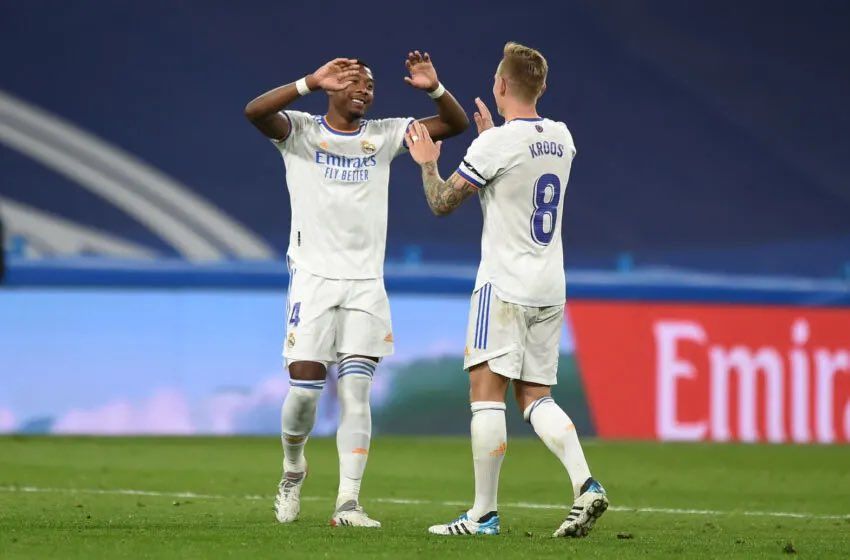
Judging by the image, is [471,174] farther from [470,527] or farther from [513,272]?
[470,527]

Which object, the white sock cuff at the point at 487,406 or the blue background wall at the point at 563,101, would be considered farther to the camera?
the blue background wall at the point at 563,101

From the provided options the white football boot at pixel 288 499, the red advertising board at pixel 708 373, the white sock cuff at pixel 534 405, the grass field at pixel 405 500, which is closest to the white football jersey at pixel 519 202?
the white sock cuff at pixel 534 405

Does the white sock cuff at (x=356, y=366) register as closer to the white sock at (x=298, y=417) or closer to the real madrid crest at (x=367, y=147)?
the white sock at (x=298, y=417)

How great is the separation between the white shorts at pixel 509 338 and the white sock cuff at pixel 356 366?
65cm

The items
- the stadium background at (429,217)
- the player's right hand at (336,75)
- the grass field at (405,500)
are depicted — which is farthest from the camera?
the stadium background at (429,217)

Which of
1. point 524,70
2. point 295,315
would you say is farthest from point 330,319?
point 524,70

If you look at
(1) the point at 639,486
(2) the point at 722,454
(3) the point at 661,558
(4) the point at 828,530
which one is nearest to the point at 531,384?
(3) the point at 661,558

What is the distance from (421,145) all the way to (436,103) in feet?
1.66

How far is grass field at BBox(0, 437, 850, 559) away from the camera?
212 inches

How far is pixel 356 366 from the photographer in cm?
653

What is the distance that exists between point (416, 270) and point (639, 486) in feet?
13.8

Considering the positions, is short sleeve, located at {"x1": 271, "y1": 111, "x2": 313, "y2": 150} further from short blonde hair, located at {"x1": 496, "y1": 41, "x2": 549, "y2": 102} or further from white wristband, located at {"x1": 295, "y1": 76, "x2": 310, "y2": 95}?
short blonde hair, located at {"x1": 496, "y1": 41, "x2": 549, "y2": 102}

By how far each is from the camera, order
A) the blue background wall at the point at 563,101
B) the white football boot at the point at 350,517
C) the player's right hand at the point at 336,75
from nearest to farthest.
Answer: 1. the white football boot at the point at 350,517
2. the player's right hand at the point at 336,75
3. the blue background wall at the point at 563,101

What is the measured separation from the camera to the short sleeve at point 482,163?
5.98 meters
